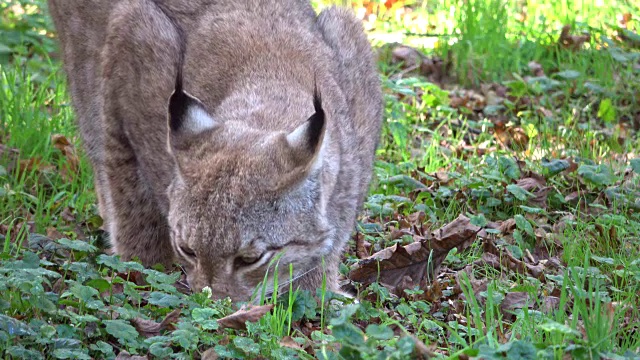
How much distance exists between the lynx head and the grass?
137mm

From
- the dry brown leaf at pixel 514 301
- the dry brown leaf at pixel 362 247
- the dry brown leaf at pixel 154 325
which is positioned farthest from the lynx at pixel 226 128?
the dry brown leaf at pixel 514 301

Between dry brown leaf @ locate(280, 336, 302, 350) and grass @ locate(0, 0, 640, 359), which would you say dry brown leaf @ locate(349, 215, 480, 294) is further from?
dry brown leaf @ locate(280, 336, 302, 350)

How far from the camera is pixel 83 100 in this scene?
5.93 m

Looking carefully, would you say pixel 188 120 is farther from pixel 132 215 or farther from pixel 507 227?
pixel 507 227

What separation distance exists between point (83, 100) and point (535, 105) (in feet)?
11.1

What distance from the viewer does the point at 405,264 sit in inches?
199

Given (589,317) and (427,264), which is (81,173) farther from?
(589,317)

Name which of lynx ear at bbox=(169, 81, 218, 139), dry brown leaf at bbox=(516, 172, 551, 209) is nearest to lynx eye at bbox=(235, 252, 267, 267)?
lynx ear at bbox=(169, 81, 218, 139)

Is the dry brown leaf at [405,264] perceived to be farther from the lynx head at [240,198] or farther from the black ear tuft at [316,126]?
the black ear tuft at [316,126]

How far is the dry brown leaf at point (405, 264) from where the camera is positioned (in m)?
5.03

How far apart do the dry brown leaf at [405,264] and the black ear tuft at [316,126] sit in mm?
1134

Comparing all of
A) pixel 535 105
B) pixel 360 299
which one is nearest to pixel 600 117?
pixel 535 105

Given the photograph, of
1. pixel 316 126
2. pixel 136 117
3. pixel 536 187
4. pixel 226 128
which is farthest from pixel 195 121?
pixel 536 187

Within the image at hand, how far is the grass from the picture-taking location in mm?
3758
